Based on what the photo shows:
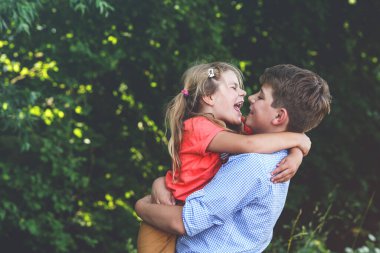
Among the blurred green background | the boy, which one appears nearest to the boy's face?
the boy

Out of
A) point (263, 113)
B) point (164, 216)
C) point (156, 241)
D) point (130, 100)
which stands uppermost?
point (263, 113)

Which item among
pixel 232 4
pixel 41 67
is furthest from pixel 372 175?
pixel 41 67

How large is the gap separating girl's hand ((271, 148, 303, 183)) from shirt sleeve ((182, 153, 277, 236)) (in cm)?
3

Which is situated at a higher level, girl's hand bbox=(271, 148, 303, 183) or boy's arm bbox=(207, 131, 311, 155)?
boy's arm bbox=(207, 131, 311, 155)

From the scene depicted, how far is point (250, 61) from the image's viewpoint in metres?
6.50

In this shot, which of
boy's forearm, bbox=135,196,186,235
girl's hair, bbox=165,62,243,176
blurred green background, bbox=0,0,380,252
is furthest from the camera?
blurred green background, bbox=0,0,380,252

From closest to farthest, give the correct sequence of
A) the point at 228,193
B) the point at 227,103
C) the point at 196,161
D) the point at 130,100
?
the point at 228,193, the point at 196,161, the point at 227,103, the point at 130,100

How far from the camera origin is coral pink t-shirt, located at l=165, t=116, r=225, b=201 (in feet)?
8.76

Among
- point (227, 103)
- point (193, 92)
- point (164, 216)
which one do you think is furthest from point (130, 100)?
point (164, 216)

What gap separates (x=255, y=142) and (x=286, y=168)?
16cm

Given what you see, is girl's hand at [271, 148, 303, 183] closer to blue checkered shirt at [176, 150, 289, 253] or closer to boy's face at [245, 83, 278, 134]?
blue checkered shirt at [176, 150, 289, 253]

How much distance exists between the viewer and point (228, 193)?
7.97ft

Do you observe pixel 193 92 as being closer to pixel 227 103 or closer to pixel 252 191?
pixel 227 103

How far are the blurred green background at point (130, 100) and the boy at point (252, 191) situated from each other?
2023 millimetres
